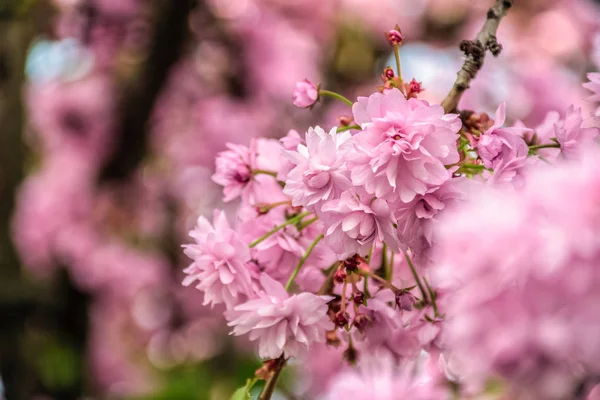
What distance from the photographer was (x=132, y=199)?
3.02 metres

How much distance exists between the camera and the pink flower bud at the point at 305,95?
0.74m

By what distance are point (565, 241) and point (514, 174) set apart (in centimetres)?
23

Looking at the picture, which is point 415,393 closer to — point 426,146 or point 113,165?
point 426,146

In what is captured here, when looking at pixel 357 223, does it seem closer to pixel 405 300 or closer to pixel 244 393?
pixel 405 300

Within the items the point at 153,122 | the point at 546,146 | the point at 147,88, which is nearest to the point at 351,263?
the point at 546,146

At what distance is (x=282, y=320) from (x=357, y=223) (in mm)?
129

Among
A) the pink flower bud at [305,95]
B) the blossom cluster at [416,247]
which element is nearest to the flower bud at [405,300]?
the blossom cluster at [416,247]

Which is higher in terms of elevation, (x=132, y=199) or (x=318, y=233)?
(x=318, y=233)

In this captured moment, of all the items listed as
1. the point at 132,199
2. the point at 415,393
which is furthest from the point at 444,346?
the point at 132,199

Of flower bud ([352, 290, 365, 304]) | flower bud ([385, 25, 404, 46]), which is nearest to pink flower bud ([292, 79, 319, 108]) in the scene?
flower bud ([385, 25, 404, 46])

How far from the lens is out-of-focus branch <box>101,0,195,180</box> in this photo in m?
1.96

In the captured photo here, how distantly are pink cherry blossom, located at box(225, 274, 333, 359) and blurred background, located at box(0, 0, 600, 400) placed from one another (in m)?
1.40

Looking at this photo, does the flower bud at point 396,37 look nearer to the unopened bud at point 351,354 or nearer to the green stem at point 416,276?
the green stem at point 416,276

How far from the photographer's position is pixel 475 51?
69 cm
